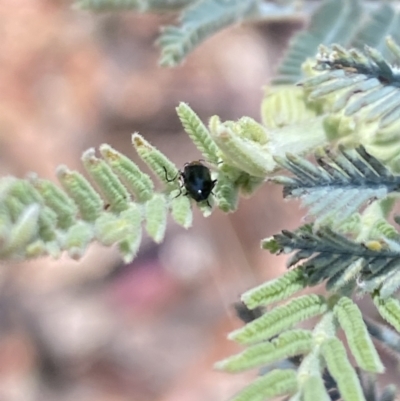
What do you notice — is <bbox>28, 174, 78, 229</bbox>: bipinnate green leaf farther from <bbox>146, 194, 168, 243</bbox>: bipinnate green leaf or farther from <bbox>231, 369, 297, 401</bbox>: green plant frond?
<bbox>231, 369, 297, 401</bbox>: green plant frond

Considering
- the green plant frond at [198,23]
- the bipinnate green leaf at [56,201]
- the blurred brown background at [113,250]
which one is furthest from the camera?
the blurred brown background at [113,250]

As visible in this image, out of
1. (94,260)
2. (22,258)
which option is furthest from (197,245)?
(22,258)

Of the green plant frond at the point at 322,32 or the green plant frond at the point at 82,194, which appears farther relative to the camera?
the green plant frond at the point at 322,32

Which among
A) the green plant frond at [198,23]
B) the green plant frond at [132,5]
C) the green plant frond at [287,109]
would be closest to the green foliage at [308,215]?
the green plant frond at [287,109]

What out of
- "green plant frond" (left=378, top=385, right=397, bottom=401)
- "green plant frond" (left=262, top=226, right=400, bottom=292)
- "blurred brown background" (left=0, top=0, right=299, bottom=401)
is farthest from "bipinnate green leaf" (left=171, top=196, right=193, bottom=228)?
"blurred brown background" (left=0, top=0, right=299, bottom=401)

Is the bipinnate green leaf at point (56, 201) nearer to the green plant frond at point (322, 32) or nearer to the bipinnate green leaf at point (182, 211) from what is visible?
the bipinnate green leaf at point (182, 211)

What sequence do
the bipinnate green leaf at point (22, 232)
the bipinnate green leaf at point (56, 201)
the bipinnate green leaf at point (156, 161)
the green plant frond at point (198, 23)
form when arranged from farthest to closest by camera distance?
the green plant frond at point (198, 23)
the bipinnate green leaf at point (156, 161)
the bipinnate green leaf at point (56, 201)
the bipinnate green leaf at point (22, 232)

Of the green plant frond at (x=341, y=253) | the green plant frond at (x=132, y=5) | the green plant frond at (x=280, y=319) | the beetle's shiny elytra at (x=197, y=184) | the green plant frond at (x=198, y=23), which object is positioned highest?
the green plant frond at (x=132, y=5)
